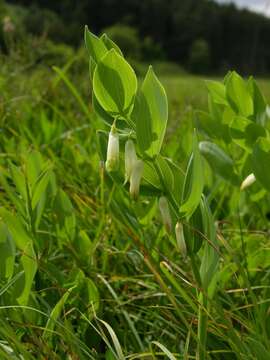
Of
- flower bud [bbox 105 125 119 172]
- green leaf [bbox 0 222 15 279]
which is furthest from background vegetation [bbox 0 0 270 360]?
flower bud [bbox 105 125 119 172]

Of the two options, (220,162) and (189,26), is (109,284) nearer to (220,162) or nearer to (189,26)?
(220,162)

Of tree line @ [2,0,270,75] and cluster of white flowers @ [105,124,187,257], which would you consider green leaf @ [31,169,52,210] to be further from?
tree line @ [2,0,270,75]

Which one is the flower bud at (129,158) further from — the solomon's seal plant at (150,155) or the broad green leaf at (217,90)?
the broad green leaf at (217,90)

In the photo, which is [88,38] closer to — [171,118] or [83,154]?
[83,154]

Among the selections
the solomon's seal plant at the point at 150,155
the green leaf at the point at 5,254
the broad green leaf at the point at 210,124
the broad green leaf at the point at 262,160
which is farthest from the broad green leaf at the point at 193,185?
the broad green leaf at the point at 210,124

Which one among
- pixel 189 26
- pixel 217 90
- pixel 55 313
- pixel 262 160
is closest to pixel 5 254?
pixel 55 313
